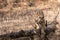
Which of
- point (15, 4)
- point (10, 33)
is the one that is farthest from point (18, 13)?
point (10, 33)

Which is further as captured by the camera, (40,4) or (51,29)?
(40,4)

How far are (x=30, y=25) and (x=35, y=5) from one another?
17.0 inches

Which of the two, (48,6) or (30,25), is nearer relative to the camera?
(30,25)

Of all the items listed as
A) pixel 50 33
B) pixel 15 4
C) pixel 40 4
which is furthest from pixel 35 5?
pixel 50 33

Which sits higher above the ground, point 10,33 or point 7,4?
point 7,4

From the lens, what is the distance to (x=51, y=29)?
12.4 feet

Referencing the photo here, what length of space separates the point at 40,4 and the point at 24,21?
442mm

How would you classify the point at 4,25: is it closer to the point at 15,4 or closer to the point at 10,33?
the point at 10,33

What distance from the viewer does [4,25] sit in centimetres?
384

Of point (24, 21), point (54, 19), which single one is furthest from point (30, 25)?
point (54, 19)

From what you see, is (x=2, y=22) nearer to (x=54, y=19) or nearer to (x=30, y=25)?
(x=30, y=25)

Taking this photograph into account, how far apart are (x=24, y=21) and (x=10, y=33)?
1.08ft

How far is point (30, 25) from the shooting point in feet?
12.5

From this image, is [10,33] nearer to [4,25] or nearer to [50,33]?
[4,25]
